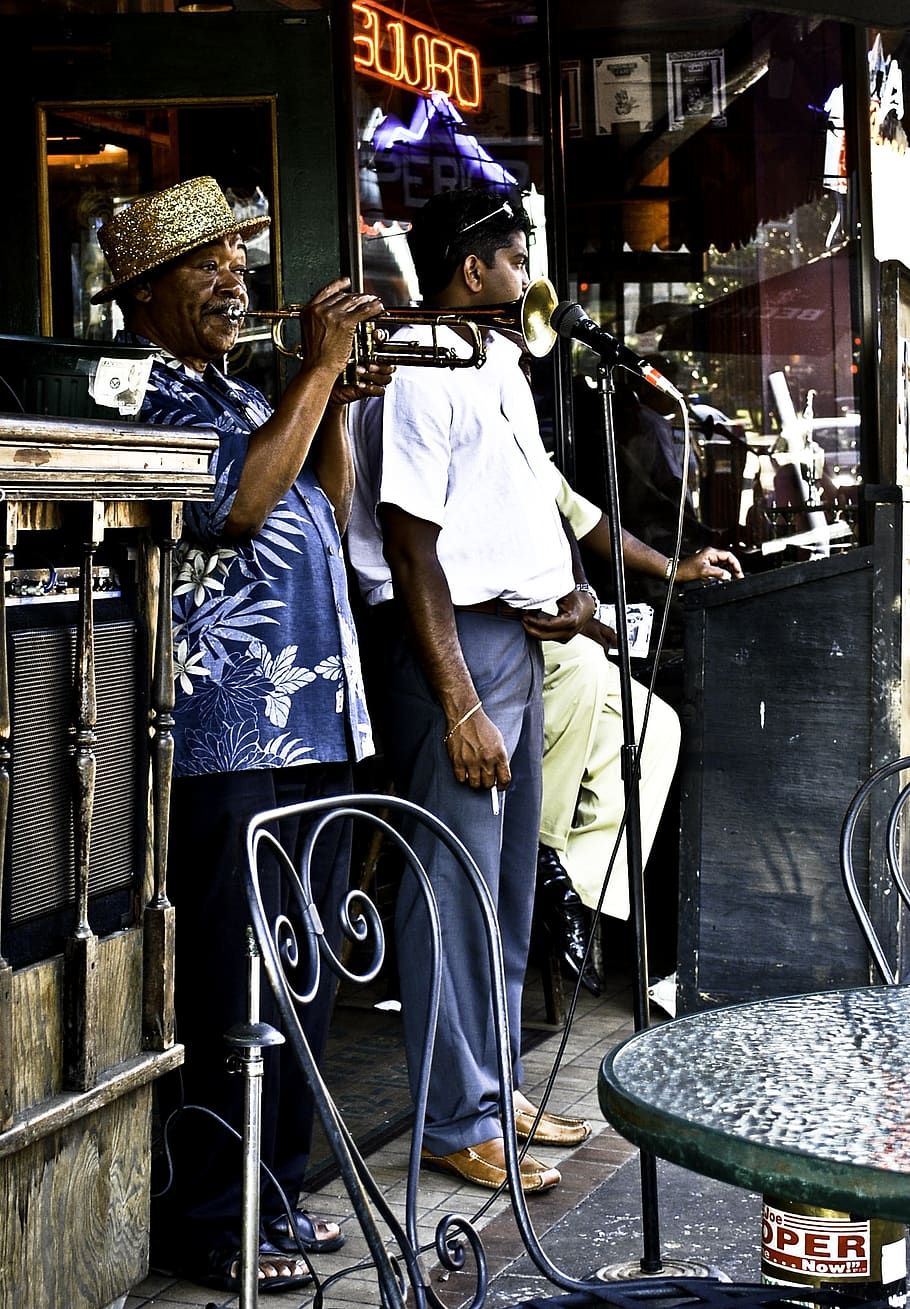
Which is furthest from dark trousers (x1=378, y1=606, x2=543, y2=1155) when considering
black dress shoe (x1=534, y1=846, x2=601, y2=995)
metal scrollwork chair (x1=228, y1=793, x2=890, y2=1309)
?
metal scrollwork chair (x1=228, y1=793, x2=890, y2=1309)

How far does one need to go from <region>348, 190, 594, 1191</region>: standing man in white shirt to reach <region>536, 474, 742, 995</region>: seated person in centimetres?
Answer: 106

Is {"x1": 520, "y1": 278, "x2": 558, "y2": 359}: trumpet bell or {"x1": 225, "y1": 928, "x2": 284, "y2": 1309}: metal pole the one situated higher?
{"x1": 520, "y1": 278, "x2": 558, "y2": 359}: trumpet bell

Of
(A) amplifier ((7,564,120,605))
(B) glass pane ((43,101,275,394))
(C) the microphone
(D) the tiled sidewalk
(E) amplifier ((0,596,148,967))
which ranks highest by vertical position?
(B) glass pane ((43,101,275,394))

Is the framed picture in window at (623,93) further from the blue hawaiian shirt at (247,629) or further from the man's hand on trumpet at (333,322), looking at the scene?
the blue hawaiian shirt at (247,629)

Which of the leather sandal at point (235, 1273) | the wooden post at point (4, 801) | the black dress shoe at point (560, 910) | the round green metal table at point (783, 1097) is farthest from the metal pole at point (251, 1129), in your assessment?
the black dress shoe at point (560, 910)

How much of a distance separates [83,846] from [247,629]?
2.00 feet

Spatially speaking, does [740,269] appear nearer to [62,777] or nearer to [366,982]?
[62,777]

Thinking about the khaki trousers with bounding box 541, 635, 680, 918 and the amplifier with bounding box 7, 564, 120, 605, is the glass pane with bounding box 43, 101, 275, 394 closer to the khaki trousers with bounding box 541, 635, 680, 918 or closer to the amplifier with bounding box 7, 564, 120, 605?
the khaki trousers with bounding box 541, 635, 680, 918

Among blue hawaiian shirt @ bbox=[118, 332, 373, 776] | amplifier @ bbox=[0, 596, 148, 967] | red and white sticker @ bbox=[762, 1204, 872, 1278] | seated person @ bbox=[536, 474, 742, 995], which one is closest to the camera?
red and white sticker @ bbox=[762, 1204, 872, 1278]

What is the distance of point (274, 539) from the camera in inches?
125

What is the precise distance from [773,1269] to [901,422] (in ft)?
10.2

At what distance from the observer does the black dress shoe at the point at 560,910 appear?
476 cm

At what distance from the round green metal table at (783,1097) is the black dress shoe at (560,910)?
2.44 meters

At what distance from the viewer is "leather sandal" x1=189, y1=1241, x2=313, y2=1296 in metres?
3.13
